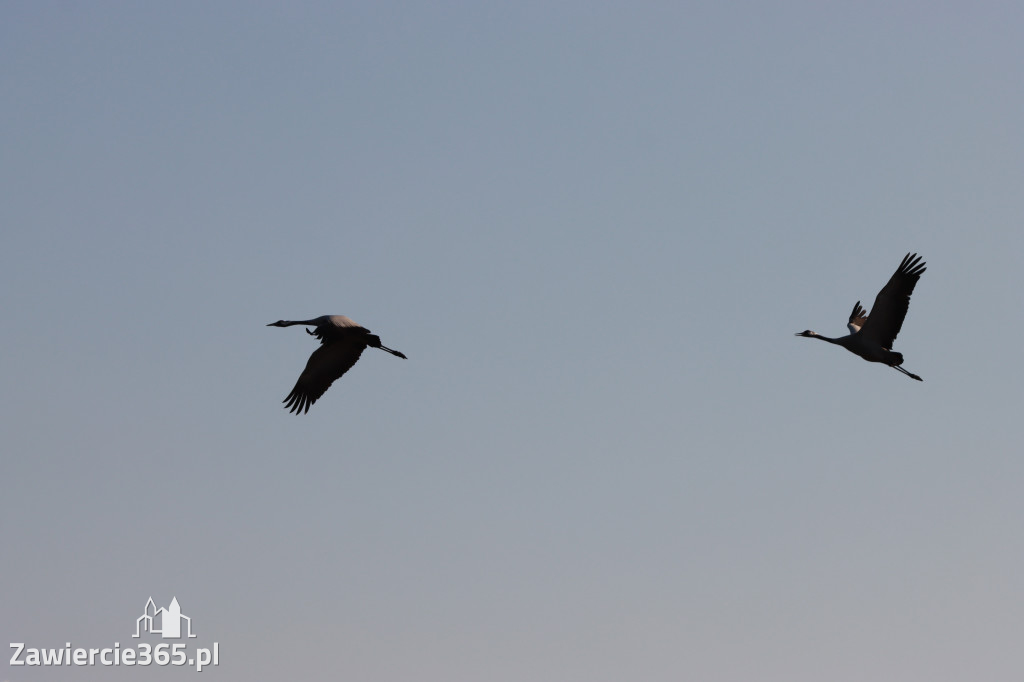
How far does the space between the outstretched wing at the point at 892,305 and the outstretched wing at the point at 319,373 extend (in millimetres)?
13857

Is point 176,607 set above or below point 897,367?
above

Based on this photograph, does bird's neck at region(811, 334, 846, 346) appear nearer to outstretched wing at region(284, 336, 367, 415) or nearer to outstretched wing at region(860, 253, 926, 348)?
outstretched wing at region(860, 253, 926, 348)

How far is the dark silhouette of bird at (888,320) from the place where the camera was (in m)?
35.8

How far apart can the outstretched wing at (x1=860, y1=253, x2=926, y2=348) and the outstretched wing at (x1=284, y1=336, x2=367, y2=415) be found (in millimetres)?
13857

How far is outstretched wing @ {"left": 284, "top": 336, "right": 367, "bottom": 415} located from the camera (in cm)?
3531

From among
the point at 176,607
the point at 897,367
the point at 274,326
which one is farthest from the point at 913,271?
the point at 176,607

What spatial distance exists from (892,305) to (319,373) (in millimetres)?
15604

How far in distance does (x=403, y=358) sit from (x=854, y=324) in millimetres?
14357

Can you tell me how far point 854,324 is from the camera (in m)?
40.5

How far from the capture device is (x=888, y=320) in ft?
118

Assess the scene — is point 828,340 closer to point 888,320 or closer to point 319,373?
point 888,320

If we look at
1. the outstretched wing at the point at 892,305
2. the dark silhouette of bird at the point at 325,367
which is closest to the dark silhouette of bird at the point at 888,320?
the outstretched wing at the point at 892,305

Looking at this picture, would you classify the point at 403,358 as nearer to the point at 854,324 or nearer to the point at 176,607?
the point at 854,324

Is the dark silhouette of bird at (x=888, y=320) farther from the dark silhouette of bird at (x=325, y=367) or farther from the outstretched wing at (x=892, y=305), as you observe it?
the dark silhouette of bird at (x=325, y=367)
